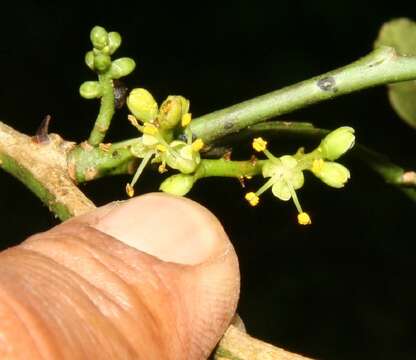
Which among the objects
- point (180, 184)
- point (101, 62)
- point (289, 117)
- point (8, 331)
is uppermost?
point (289, 117)

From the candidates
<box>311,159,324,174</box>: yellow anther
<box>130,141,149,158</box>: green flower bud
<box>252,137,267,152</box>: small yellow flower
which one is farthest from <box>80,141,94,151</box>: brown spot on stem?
<box>311,159,324,174</box>: yellow anther

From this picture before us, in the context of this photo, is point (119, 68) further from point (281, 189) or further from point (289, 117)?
point (289, 117)

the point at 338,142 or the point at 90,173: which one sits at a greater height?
the point at 338,142

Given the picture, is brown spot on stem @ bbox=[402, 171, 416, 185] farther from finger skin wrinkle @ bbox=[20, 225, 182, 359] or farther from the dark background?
the dark background

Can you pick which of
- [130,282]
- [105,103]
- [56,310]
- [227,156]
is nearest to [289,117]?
[227,156]

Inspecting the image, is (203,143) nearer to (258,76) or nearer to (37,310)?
(37,310)

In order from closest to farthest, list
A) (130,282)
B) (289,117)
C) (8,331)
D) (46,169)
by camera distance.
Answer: (8,331), (130,282), (46,169), (289,117)

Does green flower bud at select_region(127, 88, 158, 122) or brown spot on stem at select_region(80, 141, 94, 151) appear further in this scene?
brown spot on stem at select_region(80, 141, 94, 151)
